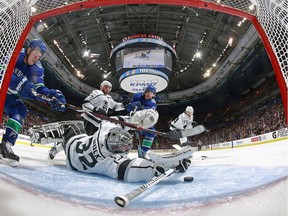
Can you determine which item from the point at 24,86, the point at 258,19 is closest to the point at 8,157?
the point at 24,86

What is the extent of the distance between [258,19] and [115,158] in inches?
56.5

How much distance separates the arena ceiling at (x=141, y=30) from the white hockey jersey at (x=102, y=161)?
6.73 m

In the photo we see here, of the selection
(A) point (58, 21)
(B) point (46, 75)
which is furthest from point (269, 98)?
(B) point (46, 75)

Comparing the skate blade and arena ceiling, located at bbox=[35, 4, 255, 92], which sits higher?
arena ceiling, located at bbox=[35, 4, 255, 92]

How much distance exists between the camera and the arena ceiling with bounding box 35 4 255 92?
8.65m

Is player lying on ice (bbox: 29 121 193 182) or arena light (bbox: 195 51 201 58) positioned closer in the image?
player lying on ice (bbox: 29 121 193 182)

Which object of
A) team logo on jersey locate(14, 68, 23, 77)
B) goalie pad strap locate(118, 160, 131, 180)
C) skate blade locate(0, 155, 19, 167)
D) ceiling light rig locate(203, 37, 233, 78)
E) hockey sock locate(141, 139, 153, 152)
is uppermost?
ceiling light rig locate(203, 37, 233, 78)

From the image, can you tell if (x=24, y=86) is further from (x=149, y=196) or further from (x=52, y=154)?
(x=149, y=196)

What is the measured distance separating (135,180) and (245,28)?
30.2 feet

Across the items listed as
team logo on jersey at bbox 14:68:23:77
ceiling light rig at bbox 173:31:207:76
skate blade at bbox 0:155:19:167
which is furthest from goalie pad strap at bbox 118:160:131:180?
ceiling light rig at bbox 173:31:207:76

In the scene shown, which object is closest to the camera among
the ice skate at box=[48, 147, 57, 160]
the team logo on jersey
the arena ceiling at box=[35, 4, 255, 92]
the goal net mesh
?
the goal net mesh

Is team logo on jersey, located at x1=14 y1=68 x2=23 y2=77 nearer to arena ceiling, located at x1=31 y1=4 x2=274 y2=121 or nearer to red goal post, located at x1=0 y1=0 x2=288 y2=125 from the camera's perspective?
red goal post, located at x1=0 y1=0 x2=288 y2=125

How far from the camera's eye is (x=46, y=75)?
11180mm

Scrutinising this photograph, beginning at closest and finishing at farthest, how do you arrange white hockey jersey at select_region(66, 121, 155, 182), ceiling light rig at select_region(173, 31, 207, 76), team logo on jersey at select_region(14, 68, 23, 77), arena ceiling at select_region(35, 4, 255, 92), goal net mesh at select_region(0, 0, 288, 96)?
1. goal net mesh at select_region(0, 0, 288, 96)
2. white hockey jersey at select_region(66, 121, 155, 182)
3. team logo on jersey at select_region(14, 68, 23, 77)
4. arena ceiling at select_region(35, 4, 255, 92)
5. ceiling light rig at select_region(173, 31, 207, 76)
